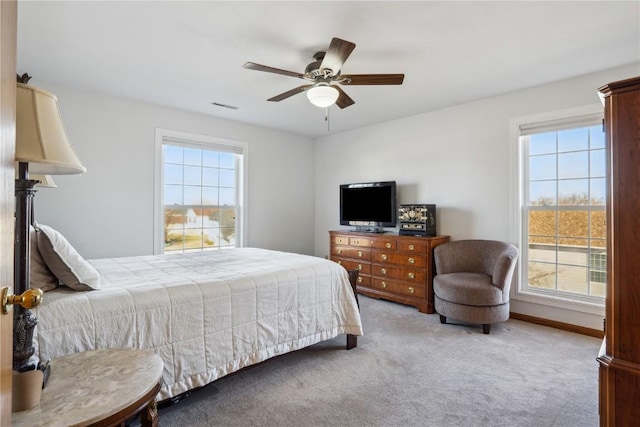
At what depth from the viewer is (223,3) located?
6.83 feet

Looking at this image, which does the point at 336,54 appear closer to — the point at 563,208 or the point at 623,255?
the point at 623,255

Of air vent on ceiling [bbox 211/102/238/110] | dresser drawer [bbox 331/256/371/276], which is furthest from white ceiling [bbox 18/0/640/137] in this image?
dresser drawer [bbox 331/256/371/276]

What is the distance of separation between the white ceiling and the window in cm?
62

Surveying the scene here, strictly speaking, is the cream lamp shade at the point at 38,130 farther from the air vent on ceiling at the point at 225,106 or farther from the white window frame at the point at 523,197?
the white window frame at the point at 523,197

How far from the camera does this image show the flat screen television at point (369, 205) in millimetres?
4535

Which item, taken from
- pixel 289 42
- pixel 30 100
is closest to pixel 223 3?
pixel 289 42

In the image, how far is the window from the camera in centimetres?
317

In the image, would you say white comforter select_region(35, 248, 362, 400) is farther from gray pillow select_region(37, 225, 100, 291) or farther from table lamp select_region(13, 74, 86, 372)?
table lamp select_region(13, 74, 86, 372)

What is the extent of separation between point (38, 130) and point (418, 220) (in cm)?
376

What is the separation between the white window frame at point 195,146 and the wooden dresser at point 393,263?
1.56 meters

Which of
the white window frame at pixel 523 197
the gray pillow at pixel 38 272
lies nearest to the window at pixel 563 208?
the white window frame at pixel 523 197

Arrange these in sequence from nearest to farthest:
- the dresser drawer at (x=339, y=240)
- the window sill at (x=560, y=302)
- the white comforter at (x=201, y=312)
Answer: the white comforter at (x=201, y=312)
the window sill at (x=560, y=302)
the dresser drawer at (x=339, y=240)

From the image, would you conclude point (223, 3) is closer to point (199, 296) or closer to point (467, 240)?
point (199, 296)

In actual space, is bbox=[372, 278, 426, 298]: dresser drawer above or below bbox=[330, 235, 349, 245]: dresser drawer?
below
